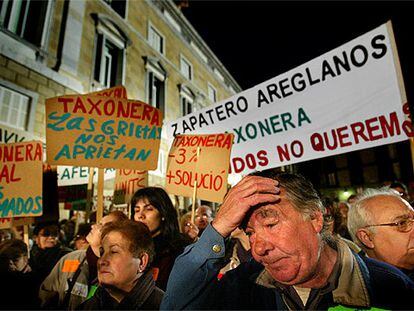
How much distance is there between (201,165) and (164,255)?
138cm

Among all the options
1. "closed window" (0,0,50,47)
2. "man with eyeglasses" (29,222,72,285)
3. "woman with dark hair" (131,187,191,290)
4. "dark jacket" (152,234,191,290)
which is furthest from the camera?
"closed window" (0,0,50,47)

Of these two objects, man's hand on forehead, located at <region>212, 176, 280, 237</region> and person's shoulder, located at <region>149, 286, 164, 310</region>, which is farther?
person's shoulder, located at <region>149, 286, 164, 310</region>

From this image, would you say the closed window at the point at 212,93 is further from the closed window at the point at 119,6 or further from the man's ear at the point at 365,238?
the man's ear at the point at 365,238

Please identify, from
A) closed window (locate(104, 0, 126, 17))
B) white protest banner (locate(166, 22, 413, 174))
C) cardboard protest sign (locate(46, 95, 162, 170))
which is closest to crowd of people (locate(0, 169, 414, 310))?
white protest banner (locate(166, 22, 413, 174))

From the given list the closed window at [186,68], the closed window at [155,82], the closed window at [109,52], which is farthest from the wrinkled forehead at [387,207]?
the closed window at [186,68]

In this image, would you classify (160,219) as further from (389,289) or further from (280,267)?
(389,289)

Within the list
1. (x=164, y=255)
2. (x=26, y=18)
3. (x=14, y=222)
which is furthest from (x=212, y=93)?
(x=164, y=255)

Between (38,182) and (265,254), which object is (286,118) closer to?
(265,254)

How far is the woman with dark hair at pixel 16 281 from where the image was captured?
2252mm

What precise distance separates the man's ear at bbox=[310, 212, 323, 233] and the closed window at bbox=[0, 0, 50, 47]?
933cm

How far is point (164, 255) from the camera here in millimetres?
2363

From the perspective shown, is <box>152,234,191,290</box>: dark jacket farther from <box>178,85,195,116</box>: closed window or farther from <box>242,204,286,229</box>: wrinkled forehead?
<box>178,85,195,116</box>: closed window

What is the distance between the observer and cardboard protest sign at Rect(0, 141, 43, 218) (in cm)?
315

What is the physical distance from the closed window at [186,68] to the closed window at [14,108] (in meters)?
10.5
